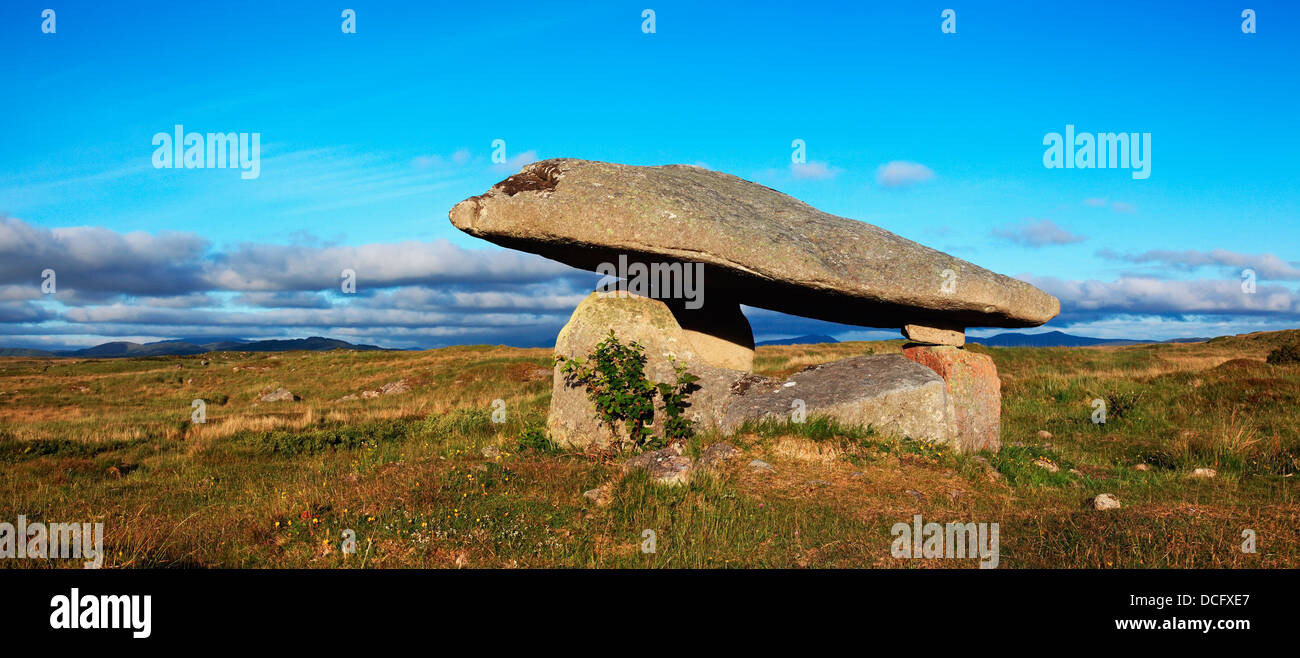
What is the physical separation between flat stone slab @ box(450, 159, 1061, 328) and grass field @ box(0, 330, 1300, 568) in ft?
7.83

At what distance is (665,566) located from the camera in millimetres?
6453

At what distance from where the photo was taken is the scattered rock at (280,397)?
30.3 m

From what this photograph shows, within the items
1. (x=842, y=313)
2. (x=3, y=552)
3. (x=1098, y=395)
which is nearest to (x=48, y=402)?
(x=3, y=552)

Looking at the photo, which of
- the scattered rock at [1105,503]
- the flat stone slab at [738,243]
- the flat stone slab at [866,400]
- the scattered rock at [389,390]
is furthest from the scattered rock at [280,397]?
the scattered rock at [1105,503]

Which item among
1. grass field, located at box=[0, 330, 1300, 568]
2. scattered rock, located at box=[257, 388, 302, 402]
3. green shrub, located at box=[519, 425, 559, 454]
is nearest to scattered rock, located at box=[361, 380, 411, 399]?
scattered rock, located at box=[257, 388, 302, 402]

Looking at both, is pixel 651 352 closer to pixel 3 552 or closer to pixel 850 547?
pixel 850 547

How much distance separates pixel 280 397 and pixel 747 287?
25824 mm

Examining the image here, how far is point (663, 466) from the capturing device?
9.02 m

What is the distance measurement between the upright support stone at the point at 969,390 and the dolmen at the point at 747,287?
30 millimetres

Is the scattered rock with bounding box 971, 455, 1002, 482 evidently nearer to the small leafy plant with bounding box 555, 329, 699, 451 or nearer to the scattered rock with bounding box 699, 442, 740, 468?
the scattered rock with bounding box 699, 442, 740, 468

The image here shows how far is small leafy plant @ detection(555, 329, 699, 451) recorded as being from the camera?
1112 cm

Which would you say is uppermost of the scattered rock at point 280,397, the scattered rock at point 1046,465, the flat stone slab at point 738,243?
the flat stone slab at point 738,243

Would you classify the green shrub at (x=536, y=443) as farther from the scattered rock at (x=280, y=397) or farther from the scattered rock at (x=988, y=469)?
the scattered rock at (x=280, y=397)

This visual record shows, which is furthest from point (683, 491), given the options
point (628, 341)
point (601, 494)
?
point (628, 341)
